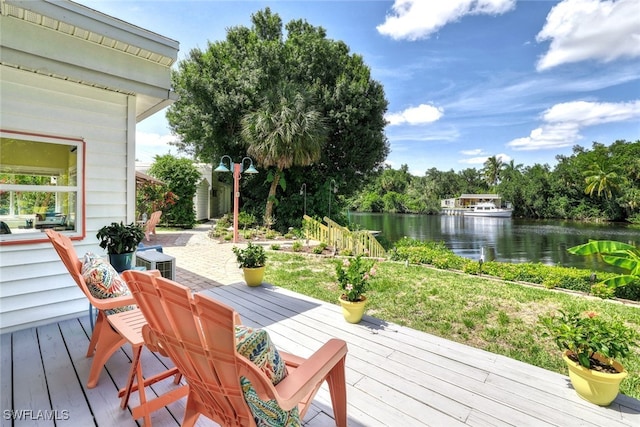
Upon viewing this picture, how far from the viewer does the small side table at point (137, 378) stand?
157 cm

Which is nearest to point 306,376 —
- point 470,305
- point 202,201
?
point 470,305

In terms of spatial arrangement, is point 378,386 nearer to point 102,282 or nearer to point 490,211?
point 102,282

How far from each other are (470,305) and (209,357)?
4231 millimetres

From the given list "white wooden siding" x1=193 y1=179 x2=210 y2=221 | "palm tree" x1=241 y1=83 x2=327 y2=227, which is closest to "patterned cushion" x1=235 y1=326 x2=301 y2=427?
"palm tree" x1=241 y1=83 x2=327 y2=227

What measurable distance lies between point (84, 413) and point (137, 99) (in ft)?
10.2

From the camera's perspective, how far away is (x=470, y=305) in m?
4.26

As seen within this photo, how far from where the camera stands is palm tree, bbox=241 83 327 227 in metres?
11.1

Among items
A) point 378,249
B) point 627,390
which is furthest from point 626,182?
point 627,390

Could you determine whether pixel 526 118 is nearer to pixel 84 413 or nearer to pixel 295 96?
pixel 295 96

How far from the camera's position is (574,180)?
3434 centimetres

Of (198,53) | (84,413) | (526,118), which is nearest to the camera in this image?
(84,413)

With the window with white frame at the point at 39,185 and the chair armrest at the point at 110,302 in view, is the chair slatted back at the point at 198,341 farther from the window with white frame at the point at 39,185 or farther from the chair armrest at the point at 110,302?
the window with white frame at the point at 39,185

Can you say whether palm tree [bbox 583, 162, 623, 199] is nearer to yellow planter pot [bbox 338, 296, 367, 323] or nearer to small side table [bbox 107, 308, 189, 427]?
yellow planter pot [bbox 338, 296, 367, 323]

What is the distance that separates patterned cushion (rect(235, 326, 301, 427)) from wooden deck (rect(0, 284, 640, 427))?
2.63 feet
